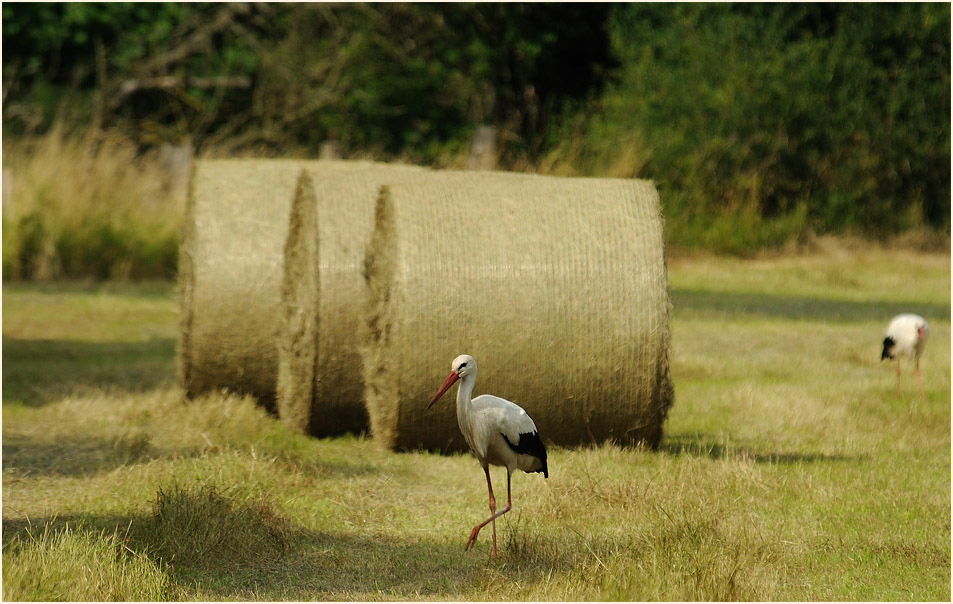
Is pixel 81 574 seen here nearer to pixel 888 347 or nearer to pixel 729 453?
pixel 729 453

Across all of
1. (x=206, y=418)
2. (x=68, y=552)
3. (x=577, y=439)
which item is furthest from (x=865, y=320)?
(x=68, y=552)

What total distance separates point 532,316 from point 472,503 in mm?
1131

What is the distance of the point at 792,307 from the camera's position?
13.6 meters

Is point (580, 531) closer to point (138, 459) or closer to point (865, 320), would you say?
point (138, 459)

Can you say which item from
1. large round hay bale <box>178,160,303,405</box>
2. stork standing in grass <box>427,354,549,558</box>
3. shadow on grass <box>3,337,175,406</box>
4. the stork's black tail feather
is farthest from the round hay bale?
the stork's black tail feather

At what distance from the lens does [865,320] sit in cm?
1281

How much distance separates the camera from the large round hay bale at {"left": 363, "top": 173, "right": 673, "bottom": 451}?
21.0 ft

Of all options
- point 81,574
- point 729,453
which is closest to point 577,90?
point 729,453

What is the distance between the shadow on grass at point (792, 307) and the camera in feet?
42.8

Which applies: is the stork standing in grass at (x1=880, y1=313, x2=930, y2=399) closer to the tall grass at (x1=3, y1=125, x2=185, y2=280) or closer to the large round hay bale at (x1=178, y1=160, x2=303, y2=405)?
the large round hay bale at (x1=178, y1=160, x2=303, y2=405)

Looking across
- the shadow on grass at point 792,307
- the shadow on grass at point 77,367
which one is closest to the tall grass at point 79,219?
the shadow on grass at point 77,367

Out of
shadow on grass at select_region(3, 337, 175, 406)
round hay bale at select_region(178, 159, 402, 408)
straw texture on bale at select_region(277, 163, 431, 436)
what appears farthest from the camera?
shadow on grass at select_region(3, 337, 175, 406)

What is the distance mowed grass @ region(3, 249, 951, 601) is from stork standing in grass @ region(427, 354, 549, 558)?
316 mm

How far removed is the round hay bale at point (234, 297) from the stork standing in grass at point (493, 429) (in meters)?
3.14
